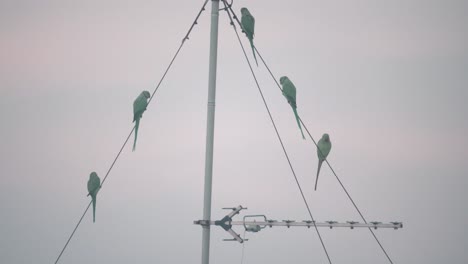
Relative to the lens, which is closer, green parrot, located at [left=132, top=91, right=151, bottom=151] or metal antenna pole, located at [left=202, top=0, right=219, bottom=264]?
metal antenna pole, located at [left=202, top=0, right=219, bottom=264]

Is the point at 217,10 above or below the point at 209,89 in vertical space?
above

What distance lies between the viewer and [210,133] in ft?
29.9

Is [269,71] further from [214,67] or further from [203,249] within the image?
[203,249]

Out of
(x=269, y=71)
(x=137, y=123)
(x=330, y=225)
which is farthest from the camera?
(x=137, y=123)

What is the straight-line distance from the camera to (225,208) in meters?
9.61

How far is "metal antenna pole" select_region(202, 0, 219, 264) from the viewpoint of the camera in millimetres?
8945

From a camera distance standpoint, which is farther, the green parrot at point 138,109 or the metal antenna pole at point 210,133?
the green parrot at point 138,109

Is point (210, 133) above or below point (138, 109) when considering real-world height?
above

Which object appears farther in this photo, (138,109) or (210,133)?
(138,109)

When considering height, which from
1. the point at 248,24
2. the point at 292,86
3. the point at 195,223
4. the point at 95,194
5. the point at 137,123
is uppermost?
the point at 248,24

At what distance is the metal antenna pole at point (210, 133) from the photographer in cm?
895

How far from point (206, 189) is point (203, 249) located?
90 cm

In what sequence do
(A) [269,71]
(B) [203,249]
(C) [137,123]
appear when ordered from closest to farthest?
(B) [203,249] < (A) [269,71] < (C) [137,123]

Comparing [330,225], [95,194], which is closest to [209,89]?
[330,225]
